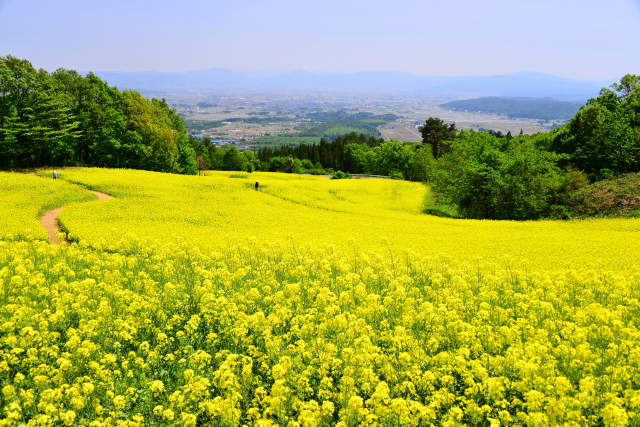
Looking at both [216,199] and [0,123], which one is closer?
[216,199]

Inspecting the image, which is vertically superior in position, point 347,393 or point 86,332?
point 86,332

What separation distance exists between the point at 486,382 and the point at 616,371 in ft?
9.33

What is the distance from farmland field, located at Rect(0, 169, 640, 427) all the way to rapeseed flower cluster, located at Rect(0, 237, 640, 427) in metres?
0.06

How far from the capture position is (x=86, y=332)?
334 inches

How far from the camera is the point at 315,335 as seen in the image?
924 centimetres

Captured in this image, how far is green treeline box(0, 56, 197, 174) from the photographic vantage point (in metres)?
41.1

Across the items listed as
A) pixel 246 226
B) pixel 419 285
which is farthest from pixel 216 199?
pixel 419 285

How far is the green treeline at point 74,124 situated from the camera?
4112 cm

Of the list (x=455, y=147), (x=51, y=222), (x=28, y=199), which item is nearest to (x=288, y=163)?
(x=455, y=147)

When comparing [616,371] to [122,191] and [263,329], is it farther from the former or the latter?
[122,191]

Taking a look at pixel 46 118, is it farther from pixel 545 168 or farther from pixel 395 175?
pixel 395 175

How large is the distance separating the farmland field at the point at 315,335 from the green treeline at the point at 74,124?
25239 millimetres

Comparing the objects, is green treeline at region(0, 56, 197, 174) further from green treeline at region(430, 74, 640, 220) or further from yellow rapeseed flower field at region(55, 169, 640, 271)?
green treeline at region(430, 74, 640, 220)

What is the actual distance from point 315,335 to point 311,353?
2.30ft
